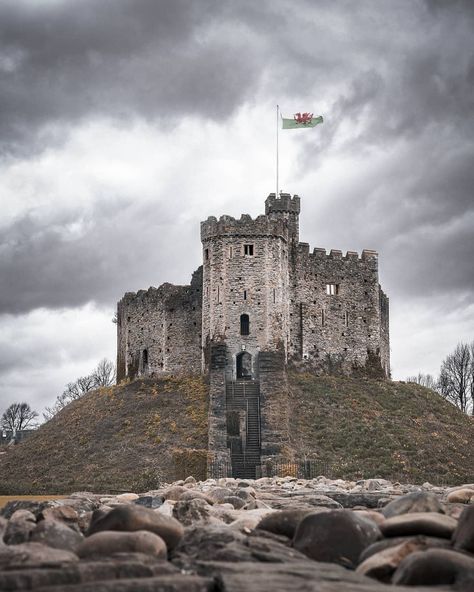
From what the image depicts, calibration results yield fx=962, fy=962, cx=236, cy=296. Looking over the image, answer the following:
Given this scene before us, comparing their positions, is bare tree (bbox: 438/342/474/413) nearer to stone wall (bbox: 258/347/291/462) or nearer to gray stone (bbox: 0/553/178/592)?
stone wall (bbox: 258/347/291/462)

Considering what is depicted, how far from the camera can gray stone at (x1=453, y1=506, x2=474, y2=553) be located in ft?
39.1

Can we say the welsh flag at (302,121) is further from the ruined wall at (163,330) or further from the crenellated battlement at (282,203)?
the ruined wall at (163,330)

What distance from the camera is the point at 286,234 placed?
58.2 meters

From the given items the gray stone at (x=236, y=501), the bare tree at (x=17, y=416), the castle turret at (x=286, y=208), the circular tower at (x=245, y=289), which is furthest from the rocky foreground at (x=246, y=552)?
the bare tree at (x=17, y=416)

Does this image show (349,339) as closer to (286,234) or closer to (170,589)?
(286,234)

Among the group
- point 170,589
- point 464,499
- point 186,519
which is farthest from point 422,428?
point 170,589

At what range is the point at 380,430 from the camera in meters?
48.5

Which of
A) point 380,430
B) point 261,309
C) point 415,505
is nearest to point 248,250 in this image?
point 261,309

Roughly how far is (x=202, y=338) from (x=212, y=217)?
730cm

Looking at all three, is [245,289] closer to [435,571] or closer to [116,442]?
[116,442]

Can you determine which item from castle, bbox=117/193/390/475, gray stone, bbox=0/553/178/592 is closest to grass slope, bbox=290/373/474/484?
castle, bbox=117/193/390/475

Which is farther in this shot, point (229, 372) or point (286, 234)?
point (286, 234)

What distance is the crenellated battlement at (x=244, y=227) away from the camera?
56.7 meters

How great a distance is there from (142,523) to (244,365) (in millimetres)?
42623
